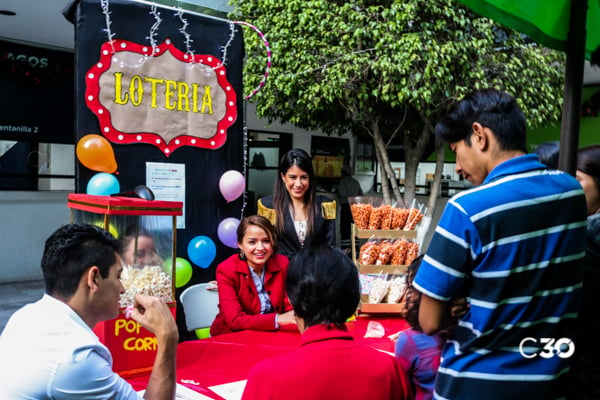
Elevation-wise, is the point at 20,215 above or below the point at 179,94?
below

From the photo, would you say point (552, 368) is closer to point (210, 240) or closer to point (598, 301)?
point (598, 301)

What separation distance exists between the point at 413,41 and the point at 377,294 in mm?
3874

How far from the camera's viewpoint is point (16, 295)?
253 inches

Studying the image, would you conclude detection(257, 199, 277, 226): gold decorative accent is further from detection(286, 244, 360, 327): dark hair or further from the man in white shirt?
detection(286, 244, 360, 327): dark hair

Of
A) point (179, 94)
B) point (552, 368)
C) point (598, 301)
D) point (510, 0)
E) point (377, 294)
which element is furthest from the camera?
point (179, 94)

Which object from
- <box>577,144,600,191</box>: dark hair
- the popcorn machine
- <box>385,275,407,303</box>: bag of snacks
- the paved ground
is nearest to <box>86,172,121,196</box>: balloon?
the popcorn machine

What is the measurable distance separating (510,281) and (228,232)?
237 centimetres

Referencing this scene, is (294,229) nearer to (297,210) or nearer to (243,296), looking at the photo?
(297,210)

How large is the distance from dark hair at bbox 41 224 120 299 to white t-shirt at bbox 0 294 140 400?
0.16 feet

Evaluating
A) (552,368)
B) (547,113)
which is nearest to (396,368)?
(552,368)

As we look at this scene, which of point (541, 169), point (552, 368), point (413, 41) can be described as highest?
point (413, 41)

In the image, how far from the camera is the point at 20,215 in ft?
23.2

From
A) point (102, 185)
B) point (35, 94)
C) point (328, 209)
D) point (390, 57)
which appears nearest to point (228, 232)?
point (328, 209)

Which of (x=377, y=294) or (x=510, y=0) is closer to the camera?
(x=510, y=0)
